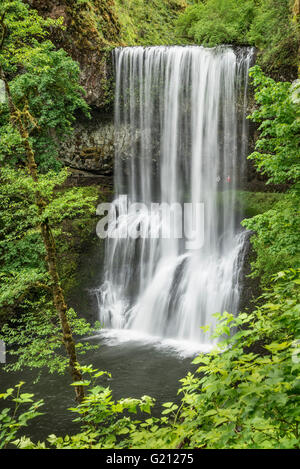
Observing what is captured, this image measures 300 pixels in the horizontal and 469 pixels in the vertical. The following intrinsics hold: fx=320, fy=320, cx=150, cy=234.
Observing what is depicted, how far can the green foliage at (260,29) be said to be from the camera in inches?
480

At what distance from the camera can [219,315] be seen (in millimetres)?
2203

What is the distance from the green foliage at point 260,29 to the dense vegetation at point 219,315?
0.06m

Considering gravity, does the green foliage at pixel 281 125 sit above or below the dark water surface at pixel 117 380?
above

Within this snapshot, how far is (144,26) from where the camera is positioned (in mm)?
21016

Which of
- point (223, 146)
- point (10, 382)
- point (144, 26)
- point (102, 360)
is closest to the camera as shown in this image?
point (10, 382)

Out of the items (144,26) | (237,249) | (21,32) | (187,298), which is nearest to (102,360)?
(187,298)

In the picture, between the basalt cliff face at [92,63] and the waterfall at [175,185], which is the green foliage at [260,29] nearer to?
the waterfall at [175,185]

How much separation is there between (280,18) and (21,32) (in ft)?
39.2

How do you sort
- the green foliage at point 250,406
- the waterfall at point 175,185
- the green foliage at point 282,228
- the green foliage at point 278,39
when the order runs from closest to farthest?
1. the green foliage at point 250,406
2. the green foliage at point 282,228
3. the waterfall at point 175,185
4. the green foliage at point 278,39

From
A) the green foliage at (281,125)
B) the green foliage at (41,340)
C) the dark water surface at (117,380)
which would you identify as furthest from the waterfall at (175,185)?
the green foliage at (281,125)

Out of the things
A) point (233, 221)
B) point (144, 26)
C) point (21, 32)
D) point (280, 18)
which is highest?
point (144, 26)

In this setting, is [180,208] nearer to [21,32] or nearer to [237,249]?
[237,249]

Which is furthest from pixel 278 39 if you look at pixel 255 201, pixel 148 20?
pixel 148 20

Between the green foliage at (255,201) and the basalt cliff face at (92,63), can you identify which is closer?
the green foliage at (255,201)
